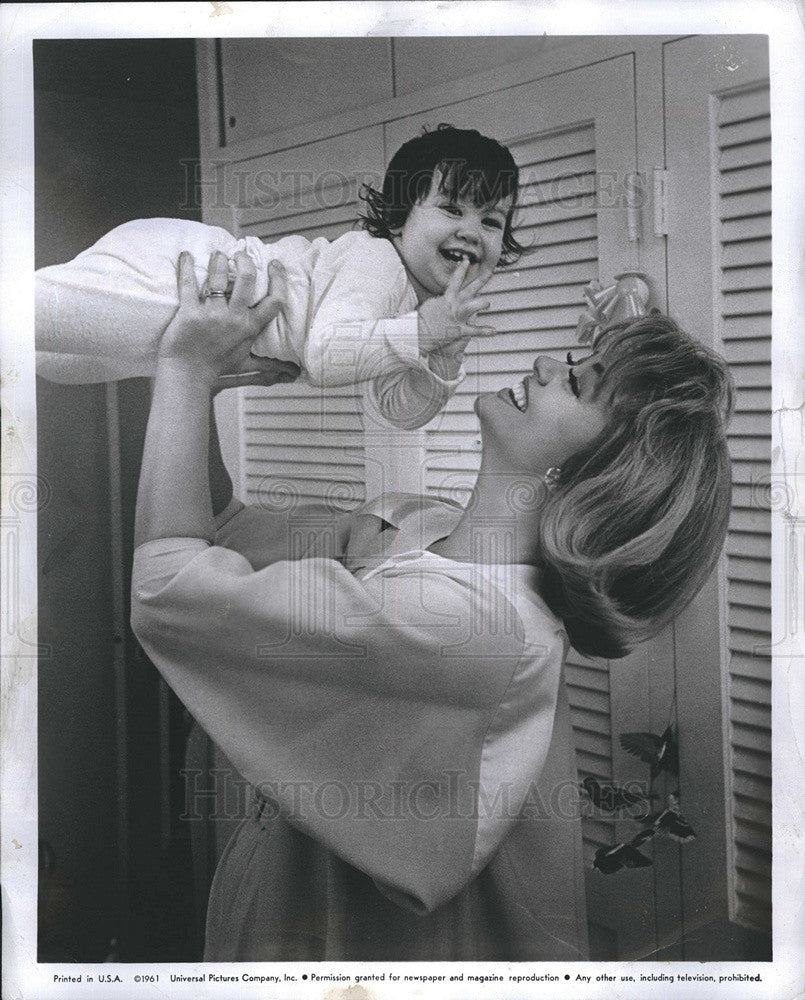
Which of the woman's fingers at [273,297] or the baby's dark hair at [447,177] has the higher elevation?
the baby's dark hair at [447,177]

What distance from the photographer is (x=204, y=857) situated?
1.07m

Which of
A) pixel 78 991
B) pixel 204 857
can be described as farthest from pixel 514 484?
pixel 78 991

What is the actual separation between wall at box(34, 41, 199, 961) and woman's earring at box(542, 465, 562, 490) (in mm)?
427

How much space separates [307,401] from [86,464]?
Answer: 0.25m

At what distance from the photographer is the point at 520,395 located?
104 centimetres

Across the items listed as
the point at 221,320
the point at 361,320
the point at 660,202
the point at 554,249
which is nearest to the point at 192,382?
the point at 221,320

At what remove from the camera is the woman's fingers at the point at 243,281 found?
1.04 metres

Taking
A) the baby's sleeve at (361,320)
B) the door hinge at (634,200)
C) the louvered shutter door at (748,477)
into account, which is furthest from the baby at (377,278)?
the louvered shutter door at (748,477)

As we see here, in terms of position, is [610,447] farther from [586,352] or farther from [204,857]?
[204,857]

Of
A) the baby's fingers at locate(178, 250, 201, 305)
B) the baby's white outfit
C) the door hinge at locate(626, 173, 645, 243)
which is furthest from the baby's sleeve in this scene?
the door hinge at locate(626, 173, 645, 243)

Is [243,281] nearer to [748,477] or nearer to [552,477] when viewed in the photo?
[552,477]

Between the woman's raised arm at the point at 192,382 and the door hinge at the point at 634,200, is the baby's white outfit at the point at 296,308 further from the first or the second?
the door hinge at the point at 634,200

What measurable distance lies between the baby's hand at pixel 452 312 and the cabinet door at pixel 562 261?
0.02 meters

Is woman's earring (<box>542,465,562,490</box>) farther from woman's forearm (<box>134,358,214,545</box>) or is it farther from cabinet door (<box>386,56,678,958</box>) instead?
woman's forearm (<box>134,358,214,545</box>)
